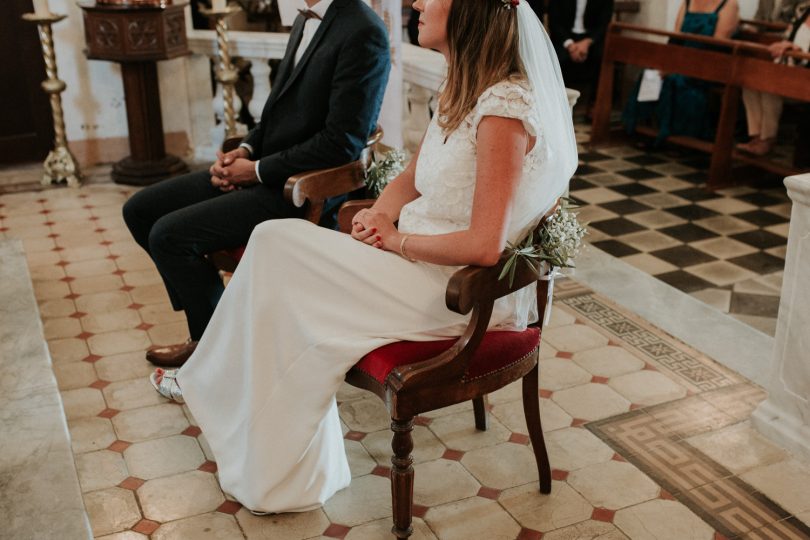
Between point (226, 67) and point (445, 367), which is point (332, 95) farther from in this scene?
point (226, 67)

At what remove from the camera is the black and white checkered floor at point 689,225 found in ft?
15.1

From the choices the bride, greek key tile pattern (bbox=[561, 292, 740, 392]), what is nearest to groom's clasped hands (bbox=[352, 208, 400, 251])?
the bride

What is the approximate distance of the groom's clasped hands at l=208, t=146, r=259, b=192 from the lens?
3342 millimetres

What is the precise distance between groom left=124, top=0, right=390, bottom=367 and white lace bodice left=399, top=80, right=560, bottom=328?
0.61m

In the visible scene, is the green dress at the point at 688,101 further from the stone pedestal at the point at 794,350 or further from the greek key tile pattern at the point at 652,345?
the stone pedestal at the point at 794,350

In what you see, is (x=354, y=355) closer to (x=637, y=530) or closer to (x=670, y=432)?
(x=637, y=530)

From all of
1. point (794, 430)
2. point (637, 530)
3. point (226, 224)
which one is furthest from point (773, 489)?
point (226, 224)

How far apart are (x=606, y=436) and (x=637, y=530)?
20.9 inches

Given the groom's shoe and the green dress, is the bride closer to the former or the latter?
the groom's shoe

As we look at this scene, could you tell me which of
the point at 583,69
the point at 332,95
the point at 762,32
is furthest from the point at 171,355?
the point at 762,32

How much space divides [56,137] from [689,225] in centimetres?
415

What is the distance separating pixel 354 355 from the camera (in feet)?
7.90

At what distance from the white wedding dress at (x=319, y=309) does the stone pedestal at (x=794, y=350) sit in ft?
3.18

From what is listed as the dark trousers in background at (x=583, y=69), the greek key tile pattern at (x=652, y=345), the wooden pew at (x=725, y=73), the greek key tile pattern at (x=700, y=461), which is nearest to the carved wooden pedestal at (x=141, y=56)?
the greek key tile pattern at (x=652, y=345)
